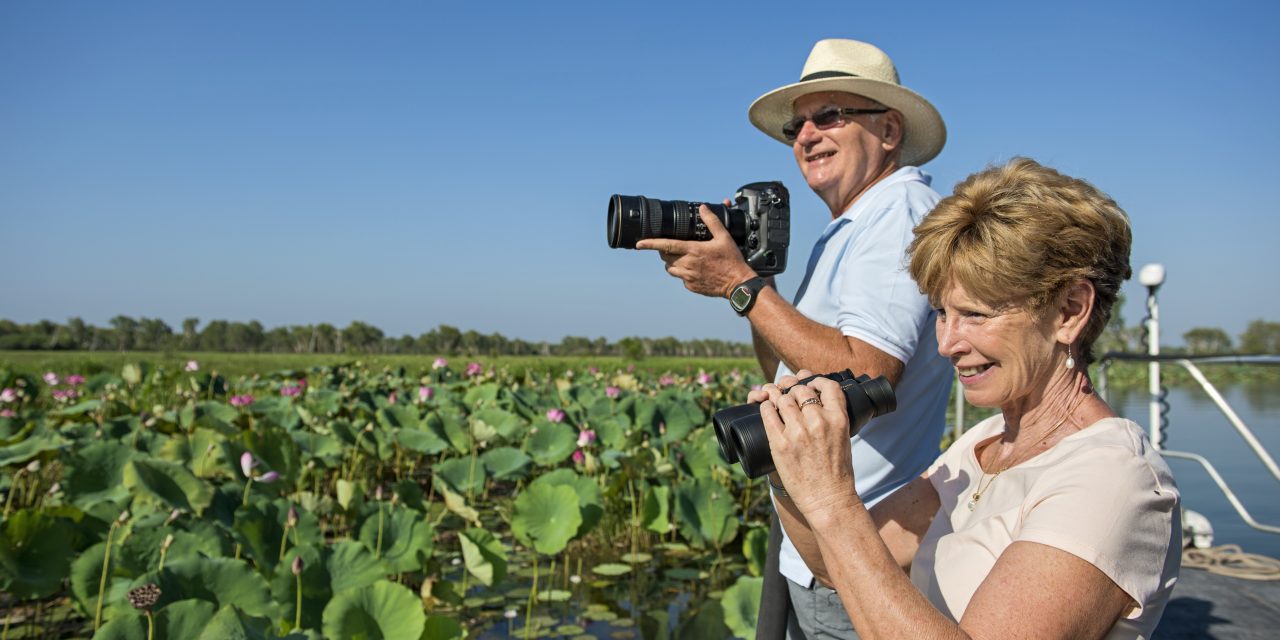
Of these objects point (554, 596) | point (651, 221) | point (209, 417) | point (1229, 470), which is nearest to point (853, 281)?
point (651, 221)

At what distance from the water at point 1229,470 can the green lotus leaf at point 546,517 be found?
6.39 feet

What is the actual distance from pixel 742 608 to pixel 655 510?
1.45 metres

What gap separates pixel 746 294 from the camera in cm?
141

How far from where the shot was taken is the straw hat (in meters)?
1.58

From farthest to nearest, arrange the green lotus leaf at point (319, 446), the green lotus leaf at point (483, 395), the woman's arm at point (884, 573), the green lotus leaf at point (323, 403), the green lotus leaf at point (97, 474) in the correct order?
1. the green lotus leaf at point (483, 395)
2. the green lotus leaf at point (323, 403)
3. the green lotus leaf at point (319, 446)
4. the green lotus leaf at point (97, 474)
5. the woman's arm at point (884, 573)

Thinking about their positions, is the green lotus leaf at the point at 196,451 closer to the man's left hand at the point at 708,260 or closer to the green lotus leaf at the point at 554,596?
the green lotus leaf at the point at 554,596

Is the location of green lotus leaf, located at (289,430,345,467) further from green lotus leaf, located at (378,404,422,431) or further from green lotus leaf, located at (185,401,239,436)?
green lotus leaf, located at (378,404,422,431)

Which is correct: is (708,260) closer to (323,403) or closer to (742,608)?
(742,608)

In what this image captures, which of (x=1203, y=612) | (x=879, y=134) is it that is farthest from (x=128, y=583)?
(x=1203, y=612)

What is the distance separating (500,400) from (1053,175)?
209 inches

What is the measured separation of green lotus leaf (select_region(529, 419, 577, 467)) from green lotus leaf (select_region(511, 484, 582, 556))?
1074mm

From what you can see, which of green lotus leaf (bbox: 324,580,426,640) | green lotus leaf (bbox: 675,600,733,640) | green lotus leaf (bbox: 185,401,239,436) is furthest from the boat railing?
green lotus leaf (bbox: 185,401,239,436)

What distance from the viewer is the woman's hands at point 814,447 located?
0.89 metres

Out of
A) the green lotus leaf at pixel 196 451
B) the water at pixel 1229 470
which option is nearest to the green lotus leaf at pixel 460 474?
the green lotus leaf at pixel 196 451
